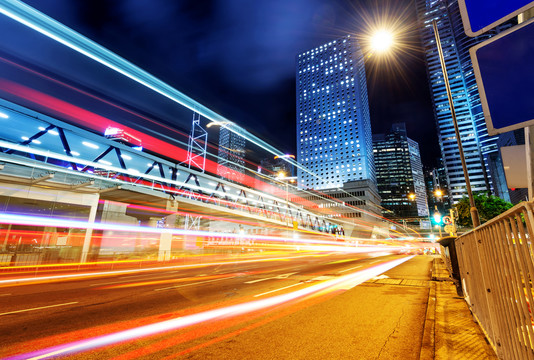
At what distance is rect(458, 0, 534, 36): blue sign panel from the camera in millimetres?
1813

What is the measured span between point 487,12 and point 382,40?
13.7 meters

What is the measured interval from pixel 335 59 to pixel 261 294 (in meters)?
171

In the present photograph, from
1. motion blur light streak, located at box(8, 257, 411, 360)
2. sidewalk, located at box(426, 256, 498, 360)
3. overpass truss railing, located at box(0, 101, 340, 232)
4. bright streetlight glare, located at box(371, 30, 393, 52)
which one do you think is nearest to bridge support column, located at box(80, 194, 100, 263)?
overpass truss railing, located at box(0, 101, 340, 232)

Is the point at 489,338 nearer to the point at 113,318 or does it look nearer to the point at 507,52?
the point at 507,52

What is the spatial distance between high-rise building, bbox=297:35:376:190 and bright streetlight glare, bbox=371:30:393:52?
13025cm

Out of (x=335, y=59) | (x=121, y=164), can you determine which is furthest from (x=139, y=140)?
(x=335, y=59)

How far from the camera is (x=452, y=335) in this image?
4801 mm

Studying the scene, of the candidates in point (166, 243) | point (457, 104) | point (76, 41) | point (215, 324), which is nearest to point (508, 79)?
point (215, 324)

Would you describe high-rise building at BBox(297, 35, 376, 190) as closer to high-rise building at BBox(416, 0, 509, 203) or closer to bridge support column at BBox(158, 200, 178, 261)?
high-rise building at BBox(416, 0, 509, 203)

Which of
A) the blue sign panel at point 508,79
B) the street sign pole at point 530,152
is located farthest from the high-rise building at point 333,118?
the blue sign panel at point 508,79

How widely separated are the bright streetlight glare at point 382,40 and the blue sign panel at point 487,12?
1331 cm

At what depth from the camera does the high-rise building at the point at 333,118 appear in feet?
465

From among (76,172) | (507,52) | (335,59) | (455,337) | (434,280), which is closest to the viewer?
(507,52)

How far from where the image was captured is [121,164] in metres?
31.5
